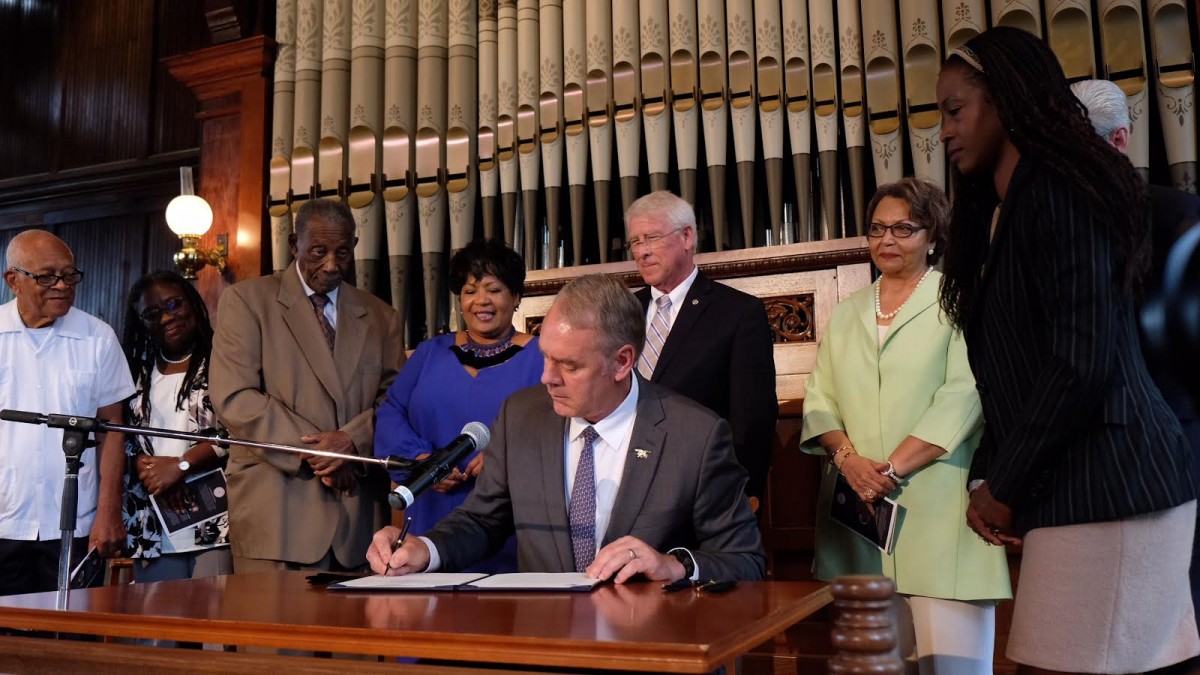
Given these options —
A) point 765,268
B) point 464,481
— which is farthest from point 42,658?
point 765,268

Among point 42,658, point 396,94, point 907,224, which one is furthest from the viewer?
point 396,94

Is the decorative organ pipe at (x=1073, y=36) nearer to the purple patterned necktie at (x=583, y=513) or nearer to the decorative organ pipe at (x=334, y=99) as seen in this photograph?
the purple patterned necktie at (x=583, y=513)

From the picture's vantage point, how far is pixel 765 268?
12.7 feet

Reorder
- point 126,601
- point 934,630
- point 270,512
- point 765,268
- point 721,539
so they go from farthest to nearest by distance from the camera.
Answer: point 765,268 < point 270,512 < point 934,630 < point 721,539 < point 126,601

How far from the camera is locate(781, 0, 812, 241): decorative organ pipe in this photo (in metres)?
4.00

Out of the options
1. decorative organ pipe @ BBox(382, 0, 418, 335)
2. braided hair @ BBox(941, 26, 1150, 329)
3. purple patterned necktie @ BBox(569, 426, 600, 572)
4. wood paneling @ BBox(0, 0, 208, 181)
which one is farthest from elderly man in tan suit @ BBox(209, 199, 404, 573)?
wood paneling @ BBox(0, 0, 208, 181)

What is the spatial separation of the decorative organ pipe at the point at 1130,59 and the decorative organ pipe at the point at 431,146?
251cm

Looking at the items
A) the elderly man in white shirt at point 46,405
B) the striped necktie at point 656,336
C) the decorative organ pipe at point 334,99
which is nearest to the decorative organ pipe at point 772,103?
the striped necktie at point 656,336

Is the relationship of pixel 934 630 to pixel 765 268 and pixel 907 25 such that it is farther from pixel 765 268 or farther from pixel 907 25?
pixel 907 25

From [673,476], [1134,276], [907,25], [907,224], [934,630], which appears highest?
[907,25]

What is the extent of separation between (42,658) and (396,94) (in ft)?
11.0

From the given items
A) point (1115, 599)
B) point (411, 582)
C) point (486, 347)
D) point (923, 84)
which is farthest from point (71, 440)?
point (923, 84)

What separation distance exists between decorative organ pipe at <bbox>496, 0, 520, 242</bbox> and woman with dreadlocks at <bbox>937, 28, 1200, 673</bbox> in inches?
108

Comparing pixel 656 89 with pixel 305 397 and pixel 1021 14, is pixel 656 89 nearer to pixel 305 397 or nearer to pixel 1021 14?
pixel 1021 14
